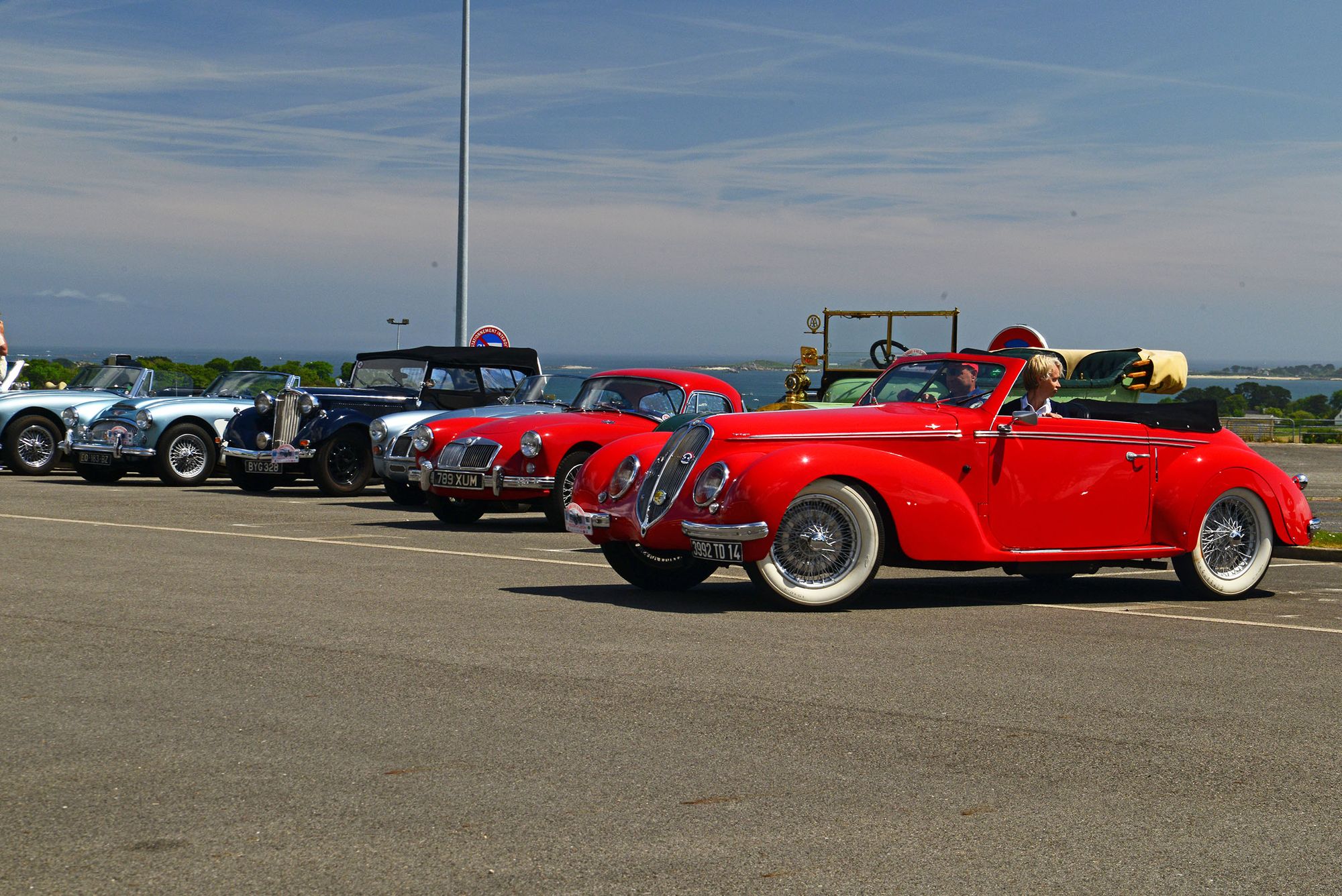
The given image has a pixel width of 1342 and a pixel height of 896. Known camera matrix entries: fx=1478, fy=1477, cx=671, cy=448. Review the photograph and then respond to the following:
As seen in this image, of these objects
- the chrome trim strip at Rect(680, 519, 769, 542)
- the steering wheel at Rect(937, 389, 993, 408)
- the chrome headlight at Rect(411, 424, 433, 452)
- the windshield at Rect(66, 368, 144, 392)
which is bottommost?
the chrome trim strip at Rect(680, 519, 769, 542)

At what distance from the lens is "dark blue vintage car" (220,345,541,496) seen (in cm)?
1831

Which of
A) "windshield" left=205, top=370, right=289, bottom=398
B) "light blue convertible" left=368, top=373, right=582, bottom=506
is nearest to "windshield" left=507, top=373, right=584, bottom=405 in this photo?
"light blue convertible" left=368, top=373, right=582, bottom=506

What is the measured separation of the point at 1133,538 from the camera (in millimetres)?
9727

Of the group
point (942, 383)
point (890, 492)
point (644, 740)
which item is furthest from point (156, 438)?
point (644, 740)

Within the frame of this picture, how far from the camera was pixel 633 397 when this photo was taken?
49.7 feet

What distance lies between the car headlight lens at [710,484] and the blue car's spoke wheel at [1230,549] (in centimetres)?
345

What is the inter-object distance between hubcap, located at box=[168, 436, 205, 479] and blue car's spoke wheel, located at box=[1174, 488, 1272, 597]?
1407 cm

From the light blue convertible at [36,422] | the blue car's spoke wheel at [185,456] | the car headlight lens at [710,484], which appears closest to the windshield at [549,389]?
the blue car's spoke wheel at [185,456]

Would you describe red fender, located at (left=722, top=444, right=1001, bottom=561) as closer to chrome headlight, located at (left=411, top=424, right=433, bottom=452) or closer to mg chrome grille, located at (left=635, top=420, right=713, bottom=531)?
mg chrome grille, located at (left=635, top=420, right=713, bottom=531)

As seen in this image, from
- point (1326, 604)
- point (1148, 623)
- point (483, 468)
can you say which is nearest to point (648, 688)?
point (1148, 623)

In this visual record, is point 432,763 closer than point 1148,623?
Yes

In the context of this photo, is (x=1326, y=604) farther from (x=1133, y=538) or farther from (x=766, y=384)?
(x=766, y=384)

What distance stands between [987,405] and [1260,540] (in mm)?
2347

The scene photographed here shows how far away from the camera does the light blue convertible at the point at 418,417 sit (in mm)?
16125
